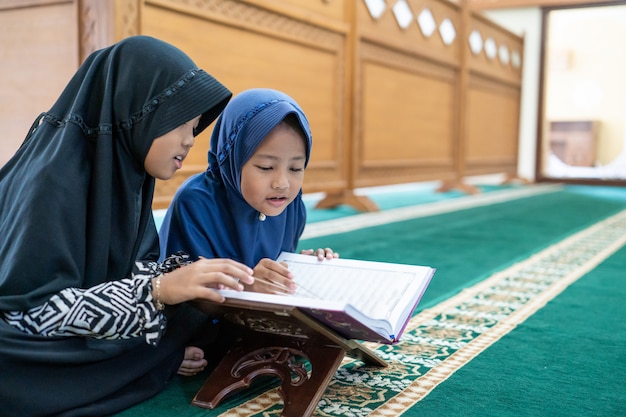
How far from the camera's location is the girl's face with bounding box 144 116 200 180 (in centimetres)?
122

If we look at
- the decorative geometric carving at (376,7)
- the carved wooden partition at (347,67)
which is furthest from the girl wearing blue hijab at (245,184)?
the decorative geometric carving at (376,7)

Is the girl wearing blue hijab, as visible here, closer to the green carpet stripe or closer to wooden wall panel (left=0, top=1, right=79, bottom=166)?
wooden wall panel (left=0, top=1, right=79, bottom=166)

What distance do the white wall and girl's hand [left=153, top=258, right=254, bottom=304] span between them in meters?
7.79

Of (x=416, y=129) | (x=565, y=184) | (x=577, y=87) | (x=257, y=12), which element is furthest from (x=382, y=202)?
(x=577, y=87)

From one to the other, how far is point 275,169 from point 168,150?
0.27 meters

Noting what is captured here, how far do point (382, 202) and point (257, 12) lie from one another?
2393 millimetres

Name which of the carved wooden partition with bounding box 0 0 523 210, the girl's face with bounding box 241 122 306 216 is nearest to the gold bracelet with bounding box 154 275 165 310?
the girl's face with bounding box 241 122 306 216

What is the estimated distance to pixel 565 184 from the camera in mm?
8266

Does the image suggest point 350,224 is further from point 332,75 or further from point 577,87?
point 577,87

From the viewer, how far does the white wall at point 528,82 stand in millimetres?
8445

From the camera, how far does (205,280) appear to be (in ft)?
3.54

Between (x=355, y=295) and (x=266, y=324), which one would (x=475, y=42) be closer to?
(x=355, y=295)

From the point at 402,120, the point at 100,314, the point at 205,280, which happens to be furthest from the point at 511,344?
the point at 402,120

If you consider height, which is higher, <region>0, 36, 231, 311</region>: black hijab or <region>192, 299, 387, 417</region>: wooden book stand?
<region>0, 36, 231, 311</region>: black hijab
